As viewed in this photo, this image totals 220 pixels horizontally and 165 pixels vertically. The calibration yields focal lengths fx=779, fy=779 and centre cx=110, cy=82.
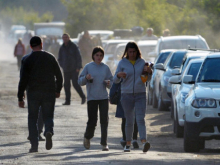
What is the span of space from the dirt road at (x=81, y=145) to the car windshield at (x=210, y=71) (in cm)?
107

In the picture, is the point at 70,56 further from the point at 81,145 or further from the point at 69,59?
the point at 81,145

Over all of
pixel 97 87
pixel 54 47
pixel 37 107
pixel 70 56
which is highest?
pixel 70 56

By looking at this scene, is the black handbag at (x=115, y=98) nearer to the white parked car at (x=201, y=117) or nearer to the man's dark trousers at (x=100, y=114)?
the man's dark trousers at (x=100, y=114)

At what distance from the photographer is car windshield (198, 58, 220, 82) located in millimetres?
11788

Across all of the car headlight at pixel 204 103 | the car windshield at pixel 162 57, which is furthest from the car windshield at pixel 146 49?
the car headlight at pixel 204 103

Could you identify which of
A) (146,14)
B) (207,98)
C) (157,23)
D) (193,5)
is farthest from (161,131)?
(146,14)

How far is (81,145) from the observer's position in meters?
11.9

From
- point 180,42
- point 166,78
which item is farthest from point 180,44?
point 166,78

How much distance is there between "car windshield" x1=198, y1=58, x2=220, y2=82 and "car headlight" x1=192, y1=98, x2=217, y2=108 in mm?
939

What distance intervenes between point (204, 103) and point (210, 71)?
3.96 ft

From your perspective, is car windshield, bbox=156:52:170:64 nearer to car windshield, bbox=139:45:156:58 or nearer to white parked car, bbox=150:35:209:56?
white parked car, bbox=150:35:209:56

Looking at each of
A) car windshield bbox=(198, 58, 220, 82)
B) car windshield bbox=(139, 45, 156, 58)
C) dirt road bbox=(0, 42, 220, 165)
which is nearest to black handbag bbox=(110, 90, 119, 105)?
dirt road bbox=(0, 42, 220, 165)

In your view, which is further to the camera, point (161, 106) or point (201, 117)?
point (161, 106)

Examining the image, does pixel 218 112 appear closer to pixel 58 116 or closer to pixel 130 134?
pixel 130 134
